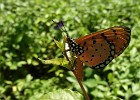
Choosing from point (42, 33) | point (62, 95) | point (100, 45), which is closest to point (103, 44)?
point (100, 45)

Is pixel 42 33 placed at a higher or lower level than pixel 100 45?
higher

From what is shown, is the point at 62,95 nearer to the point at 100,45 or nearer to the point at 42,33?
the point at 100,45

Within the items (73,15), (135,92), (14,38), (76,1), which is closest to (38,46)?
(14,38)

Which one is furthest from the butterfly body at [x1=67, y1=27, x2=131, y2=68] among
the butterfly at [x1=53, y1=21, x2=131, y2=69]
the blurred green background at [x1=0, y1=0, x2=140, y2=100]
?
the blurred green background at [x1=0, y1=0, x2=140, y2=100]

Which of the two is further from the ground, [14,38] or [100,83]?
[14,38]

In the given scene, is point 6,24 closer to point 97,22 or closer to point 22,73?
point 22,73

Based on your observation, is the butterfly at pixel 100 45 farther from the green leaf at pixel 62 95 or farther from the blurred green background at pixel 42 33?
the blurred green background at pixel 42 33
